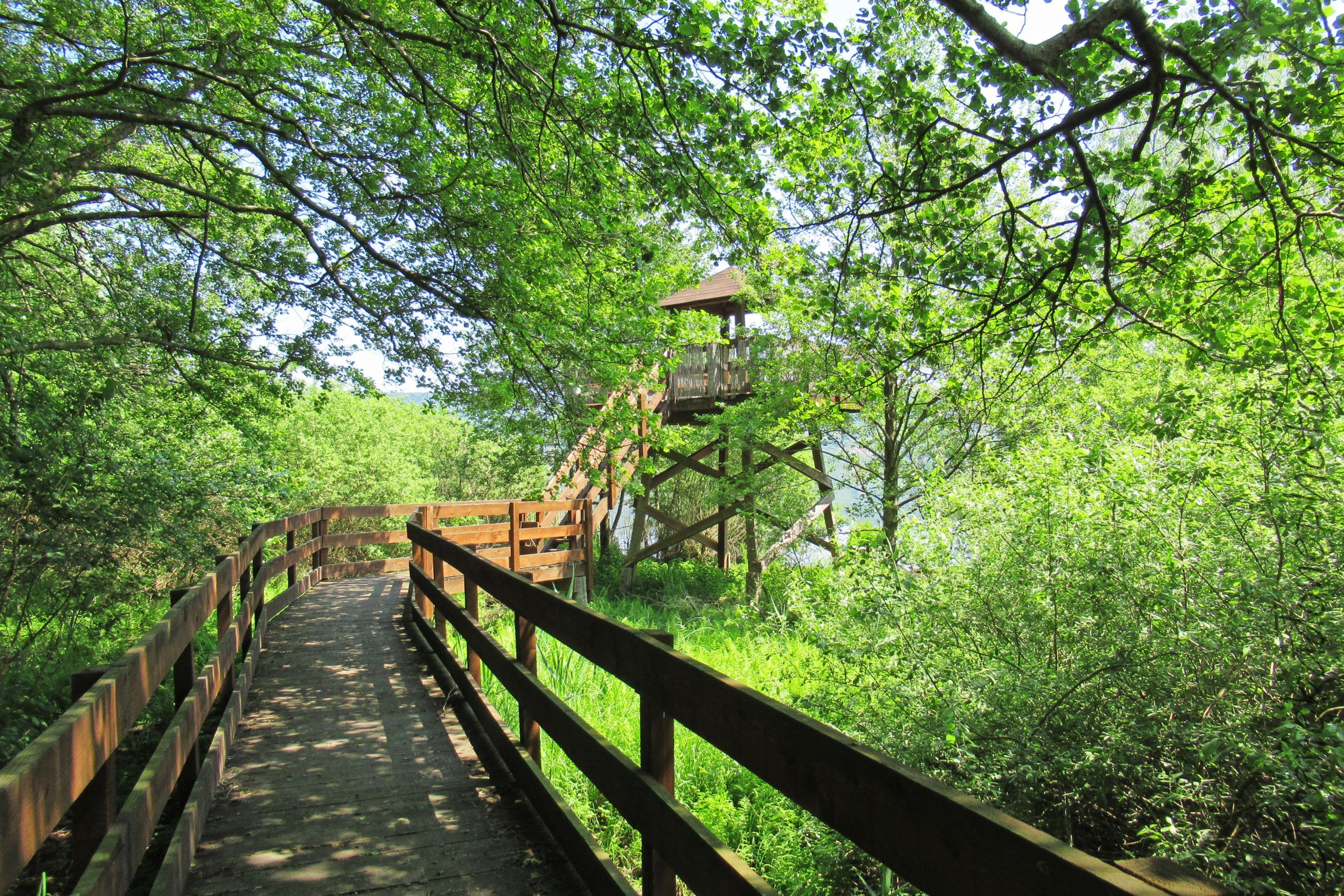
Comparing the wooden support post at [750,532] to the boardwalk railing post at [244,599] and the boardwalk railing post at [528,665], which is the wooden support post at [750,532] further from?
the boardwalk railing post at [528,665]

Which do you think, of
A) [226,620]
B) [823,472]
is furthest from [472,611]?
[823,472]

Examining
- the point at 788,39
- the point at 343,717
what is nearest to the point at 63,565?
the point at 343,717

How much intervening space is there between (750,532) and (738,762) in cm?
1497

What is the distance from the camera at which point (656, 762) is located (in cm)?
248

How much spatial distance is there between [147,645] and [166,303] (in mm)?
9301

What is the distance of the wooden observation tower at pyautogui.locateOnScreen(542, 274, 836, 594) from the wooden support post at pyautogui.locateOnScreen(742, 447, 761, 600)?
0.07 feet

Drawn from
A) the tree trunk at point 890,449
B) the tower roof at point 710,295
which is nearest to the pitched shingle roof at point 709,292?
the tower roof at point 710,295

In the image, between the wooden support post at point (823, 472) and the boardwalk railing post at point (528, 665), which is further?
the wooden support post at point (823, 472)

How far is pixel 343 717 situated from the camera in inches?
200

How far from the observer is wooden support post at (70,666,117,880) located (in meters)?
2.12

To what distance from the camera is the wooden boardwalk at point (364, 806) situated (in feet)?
9.71

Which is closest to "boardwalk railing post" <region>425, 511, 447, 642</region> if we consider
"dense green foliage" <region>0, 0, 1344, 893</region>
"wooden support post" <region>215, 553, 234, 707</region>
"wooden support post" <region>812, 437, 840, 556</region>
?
"dense green foliage" <region>0, 0, 1344, 893</region>

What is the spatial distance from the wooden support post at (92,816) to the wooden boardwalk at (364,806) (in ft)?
2.89

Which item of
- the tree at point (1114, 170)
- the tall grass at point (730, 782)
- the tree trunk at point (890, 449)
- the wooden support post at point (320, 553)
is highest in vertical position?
the tree at point (1114, 170)
